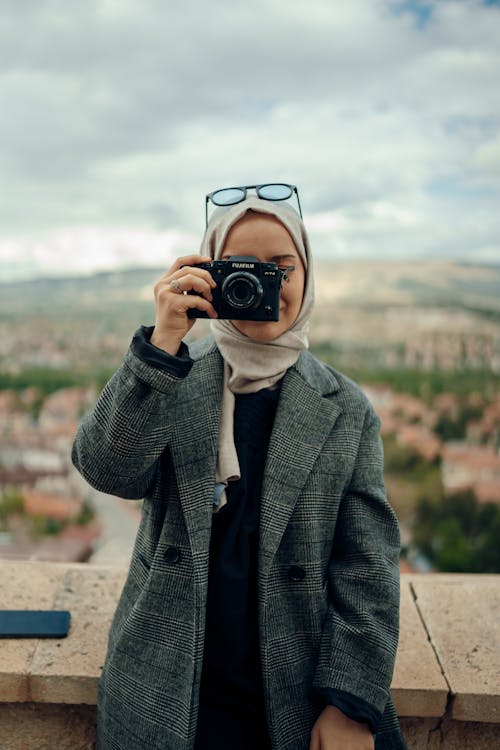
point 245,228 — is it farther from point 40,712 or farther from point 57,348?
point 57,348

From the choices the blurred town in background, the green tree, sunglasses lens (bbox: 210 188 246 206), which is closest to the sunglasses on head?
sunglasses lens (bbox: 210 188 246 206)

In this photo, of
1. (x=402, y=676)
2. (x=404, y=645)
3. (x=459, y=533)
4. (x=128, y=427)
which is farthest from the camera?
(x=459, y=533)

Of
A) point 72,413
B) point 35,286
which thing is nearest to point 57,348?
point 72,413

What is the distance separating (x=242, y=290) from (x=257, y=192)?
0.24 m

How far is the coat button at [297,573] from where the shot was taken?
1436mm

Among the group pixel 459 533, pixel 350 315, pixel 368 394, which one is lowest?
pixel 459 533

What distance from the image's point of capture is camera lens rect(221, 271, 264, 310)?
1381mm

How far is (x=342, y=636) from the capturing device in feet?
4.58

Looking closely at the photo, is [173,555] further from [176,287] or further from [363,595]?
[176,287]

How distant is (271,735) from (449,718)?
60 cm

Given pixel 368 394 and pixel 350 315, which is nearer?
pixel 368 394

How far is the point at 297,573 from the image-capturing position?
1436mm

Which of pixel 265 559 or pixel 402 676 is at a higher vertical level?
pixel 265 559

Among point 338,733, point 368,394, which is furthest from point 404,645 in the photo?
point 368,394
